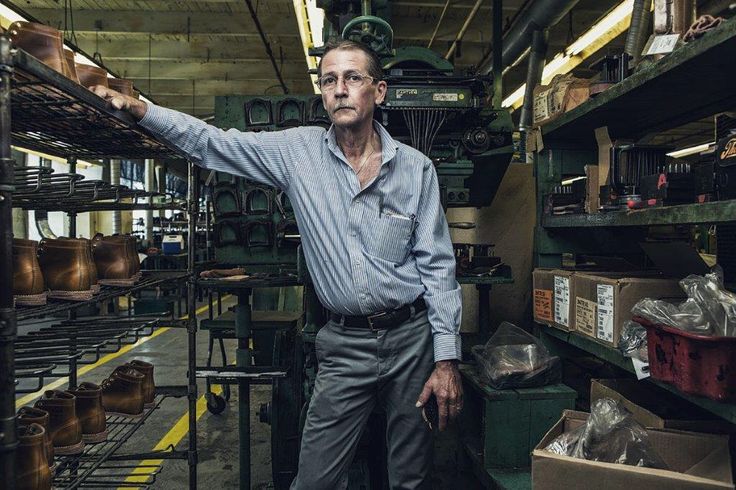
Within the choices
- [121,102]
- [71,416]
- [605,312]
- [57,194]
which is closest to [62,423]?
[71,416]

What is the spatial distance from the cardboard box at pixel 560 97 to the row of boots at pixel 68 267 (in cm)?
203

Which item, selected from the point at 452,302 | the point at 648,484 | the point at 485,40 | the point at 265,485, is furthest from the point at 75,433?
the point at 485,40

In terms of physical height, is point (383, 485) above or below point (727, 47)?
below

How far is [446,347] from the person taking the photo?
1788 mm

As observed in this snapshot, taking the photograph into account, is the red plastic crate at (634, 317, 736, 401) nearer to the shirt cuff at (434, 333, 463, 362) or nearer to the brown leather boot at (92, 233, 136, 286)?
the shirt cuff at (434, 333, 463, 362)

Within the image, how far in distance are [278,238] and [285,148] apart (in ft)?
3.15

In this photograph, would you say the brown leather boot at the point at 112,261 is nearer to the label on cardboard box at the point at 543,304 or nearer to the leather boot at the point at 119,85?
the leather boot at the point at 119,85

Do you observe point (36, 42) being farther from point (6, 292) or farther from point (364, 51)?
point (364, 51)

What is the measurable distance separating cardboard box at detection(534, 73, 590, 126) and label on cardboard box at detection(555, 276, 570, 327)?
0.80m

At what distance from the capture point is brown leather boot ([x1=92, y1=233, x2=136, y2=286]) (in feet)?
6.91

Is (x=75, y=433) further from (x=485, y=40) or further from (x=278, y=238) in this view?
(x=485, y=40)

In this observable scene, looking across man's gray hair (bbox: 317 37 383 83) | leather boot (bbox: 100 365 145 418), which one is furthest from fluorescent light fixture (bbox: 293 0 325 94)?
leather boot (bbox: 100 365 145 418)

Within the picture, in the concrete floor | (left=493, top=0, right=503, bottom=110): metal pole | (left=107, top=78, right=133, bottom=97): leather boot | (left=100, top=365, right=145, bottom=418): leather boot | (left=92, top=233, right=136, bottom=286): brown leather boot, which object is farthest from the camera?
(left=493, top=0, right=503, bottom=110): metal pole

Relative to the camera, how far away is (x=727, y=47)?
1515mm
